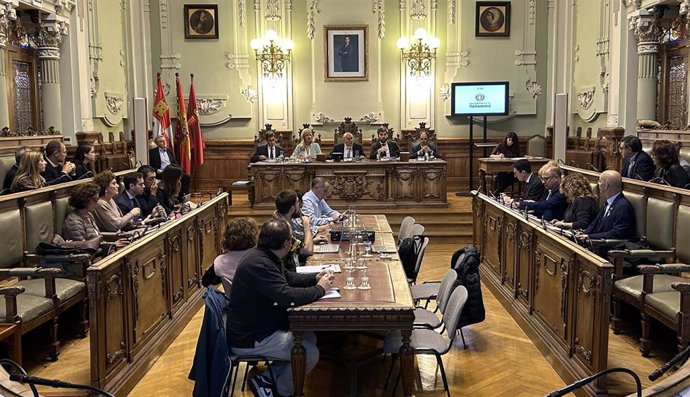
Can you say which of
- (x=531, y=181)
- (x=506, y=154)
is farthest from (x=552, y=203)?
(x=506, y=154)

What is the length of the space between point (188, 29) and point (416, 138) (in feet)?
16.6

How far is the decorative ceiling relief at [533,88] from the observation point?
532 inches

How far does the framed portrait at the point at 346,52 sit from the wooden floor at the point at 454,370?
336 inches

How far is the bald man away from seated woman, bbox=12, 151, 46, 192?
535cm

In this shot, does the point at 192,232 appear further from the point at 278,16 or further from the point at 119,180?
the point at 278,16

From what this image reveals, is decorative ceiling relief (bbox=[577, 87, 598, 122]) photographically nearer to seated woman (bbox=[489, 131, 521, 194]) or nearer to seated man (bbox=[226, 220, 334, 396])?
seated woman (bbox=[489, 131, 521, 194])

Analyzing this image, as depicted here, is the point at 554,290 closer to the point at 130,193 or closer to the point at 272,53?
the point at 130,193

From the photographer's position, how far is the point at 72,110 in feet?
34.3

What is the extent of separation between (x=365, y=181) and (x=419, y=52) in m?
3.74

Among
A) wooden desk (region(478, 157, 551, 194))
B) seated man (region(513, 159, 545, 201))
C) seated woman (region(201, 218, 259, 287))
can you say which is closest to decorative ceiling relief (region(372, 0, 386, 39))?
wooden desk (region(478, 157, 551, 194))

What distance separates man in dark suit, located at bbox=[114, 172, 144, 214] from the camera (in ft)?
22.9

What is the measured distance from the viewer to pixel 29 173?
6805 millimetres

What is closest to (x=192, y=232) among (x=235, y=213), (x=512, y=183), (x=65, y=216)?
(x=65, y=216)

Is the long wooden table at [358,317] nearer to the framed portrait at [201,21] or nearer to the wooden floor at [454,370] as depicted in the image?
the wooden floor at [454,370]
